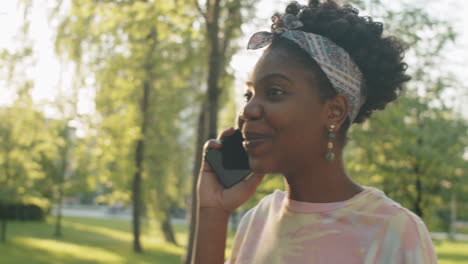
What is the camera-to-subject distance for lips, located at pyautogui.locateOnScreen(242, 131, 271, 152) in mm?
1785

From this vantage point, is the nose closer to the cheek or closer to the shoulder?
the cheek

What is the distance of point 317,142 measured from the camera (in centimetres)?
182

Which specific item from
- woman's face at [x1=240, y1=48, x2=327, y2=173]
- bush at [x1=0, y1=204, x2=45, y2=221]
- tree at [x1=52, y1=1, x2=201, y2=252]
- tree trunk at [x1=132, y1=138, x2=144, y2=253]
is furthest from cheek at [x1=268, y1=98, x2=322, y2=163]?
bush at [x1=0, y1=204, x2=45, y2=221]

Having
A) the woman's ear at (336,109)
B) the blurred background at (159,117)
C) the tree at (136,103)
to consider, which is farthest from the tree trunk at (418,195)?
the woman's ear at (336,109)

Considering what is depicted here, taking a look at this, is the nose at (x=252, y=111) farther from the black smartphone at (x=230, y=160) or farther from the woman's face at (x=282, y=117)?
the black smartphone at (x=230, y=160)

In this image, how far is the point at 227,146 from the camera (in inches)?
82.7

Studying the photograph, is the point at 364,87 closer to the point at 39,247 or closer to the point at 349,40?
the point at 349,40

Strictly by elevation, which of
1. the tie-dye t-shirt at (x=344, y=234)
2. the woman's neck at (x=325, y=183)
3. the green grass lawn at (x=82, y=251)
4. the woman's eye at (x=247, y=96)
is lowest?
the green grass lawn at (x=82, y=251)

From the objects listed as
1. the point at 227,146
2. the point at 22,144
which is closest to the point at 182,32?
the point at 227,146

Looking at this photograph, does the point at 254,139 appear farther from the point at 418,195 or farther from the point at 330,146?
the point at 418,195

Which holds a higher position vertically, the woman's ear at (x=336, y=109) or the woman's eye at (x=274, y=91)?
the woman's eye at (x=274, y=91)

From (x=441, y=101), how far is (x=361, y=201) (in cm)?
1083

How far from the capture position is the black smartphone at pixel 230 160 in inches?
80.1

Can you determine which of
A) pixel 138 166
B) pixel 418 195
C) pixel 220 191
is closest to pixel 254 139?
pixel 220 191
